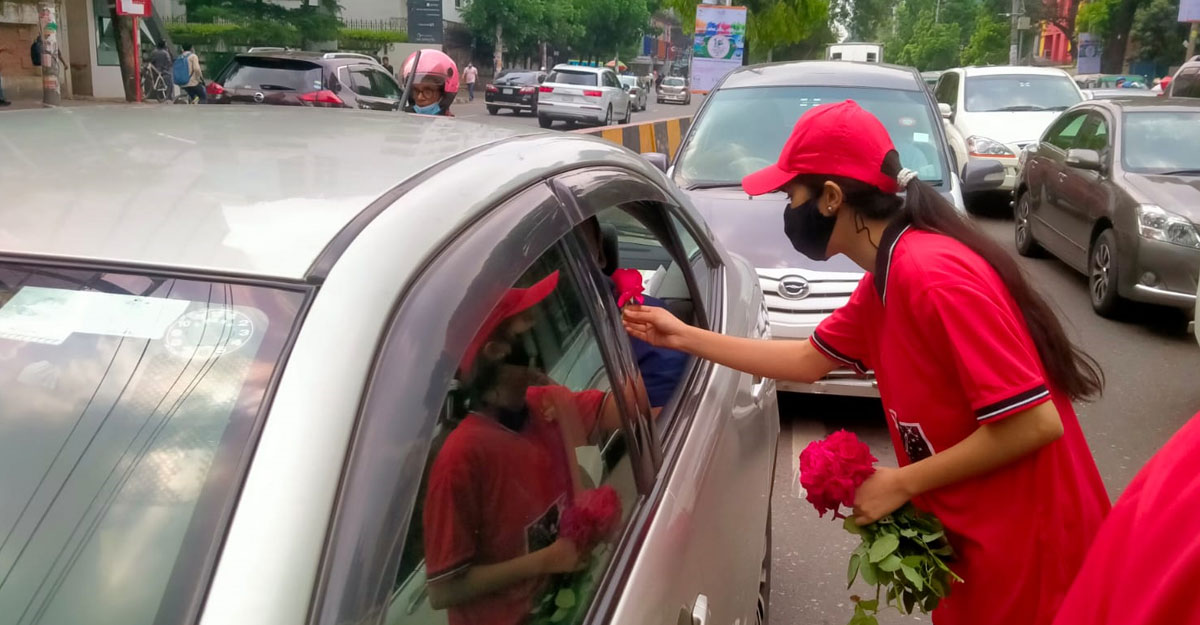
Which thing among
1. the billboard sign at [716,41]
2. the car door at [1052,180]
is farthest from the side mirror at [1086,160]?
the billboard sign at [716,41]

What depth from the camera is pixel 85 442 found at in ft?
4.21

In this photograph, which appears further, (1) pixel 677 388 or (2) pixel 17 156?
(1) pixel 677 388

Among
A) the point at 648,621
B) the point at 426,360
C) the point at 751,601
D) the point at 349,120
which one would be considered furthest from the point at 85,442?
the point at 751,601

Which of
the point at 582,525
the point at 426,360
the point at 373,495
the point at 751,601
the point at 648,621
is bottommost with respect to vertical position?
the point at 751,601

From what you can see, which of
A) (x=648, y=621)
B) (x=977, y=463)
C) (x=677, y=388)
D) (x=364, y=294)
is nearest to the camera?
(x=364, y=294)

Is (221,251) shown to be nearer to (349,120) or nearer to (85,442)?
(85,442)

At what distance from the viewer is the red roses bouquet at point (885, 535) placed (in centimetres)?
208

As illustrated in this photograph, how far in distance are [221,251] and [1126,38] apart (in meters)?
57.7

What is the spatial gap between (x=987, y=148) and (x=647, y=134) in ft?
13.4

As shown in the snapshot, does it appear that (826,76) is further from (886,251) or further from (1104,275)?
(886,251)

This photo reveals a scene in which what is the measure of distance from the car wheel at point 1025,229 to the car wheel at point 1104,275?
1.99 meters

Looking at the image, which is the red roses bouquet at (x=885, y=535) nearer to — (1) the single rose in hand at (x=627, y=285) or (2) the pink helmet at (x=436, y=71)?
(1) the single rose in hand at (x=627, y=285)

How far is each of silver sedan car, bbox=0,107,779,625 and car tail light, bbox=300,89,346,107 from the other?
13.2 meters

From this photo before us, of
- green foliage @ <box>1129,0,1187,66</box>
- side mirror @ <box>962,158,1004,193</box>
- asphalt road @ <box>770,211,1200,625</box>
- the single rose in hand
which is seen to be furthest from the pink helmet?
green foliage @ <box>1129,0,1187,66</box>
